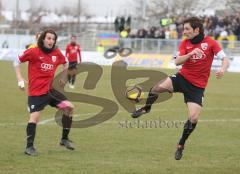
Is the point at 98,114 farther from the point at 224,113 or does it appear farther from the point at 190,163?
the point at 190,163

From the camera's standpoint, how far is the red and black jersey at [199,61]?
881cm

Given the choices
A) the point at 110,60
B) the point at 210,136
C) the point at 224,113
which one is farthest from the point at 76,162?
the point at 110,60

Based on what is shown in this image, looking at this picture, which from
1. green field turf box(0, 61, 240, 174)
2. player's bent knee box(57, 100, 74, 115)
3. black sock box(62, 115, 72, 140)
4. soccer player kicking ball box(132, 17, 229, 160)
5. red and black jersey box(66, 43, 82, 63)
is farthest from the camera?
red and black jersey box(66, 43, 82, 63)

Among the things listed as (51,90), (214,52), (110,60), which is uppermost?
(214,52)

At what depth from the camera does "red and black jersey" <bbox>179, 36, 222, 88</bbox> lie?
8812 millimetres

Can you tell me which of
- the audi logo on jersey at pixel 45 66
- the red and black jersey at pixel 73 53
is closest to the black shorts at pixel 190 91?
the audi logo on jersey at pixel 45 66

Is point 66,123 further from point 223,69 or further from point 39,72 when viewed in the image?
point 223,69

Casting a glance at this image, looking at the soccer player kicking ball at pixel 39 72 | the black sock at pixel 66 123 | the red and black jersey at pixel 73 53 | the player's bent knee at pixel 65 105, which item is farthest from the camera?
the red and black jersey at pixel 73 53

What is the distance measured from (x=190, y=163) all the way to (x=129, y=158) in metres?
0.95

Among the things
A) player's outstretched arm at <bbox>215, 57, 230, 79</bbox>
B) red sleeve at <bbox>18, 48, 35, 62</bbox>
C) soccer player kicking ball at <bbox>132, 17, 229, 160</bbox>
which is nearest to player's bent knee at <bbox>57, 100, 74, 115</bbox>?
red sleeve at <bbox>18, 48, 35, 62</bbox>

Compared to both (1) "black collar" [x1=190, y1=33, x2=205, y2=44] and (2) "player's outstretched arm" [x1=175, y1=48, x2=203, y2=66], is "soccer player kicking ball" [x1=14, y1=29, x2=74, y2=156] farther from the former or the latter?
(1) "black collar" [x1=190, y1=33, x2=205, y2=44]

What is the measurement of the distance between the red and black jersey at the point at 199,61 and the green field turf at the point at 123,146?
127cm

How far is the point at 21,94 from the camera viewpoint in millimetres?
19547

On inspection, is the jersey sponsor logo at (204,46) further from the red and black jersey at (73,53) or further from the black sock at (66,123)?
the red and black jersey at (73,53)
